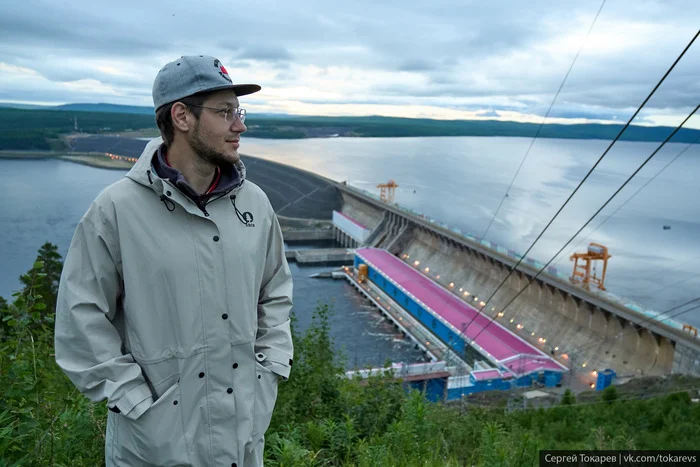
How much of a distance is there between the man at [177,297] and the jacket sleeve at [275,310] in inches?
1.0

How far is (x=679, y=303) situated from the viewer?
24812mm

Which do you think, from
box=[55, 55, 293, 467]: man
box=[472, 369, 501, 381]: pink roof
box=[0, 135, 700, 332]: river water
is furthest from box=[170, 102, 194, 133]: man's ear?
box=[0, 135, 700, 332]: river water

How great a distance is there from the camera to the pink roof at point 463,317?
630 inches

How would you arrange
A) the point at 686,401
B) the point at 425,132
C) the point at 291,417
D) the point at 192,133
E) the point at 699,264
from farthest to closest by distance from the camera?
the point at 425,132 → the point at 699,264 → the point at 686,401 → the point at 291,417 → the point at 192,133

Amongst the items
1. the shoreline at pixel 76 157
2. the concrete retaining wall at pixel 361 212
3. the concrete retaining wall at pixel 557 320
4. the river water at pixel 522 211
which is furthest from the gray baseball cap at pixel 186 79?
the shoreline at pixel 76 157

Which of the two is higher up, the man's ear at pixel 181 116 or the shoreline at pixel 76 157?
the man's ear at pixel 181 116

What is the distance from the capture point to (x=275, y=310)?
5.57ft

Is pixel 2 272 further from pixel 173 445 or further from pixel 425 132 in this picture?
pixel 425 132

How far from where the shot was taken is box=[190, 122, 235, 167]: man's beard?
1.48 meters

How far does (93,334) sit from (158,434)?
300 mm

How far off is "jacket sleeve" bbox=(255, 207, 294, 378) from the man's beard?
0.24 metres

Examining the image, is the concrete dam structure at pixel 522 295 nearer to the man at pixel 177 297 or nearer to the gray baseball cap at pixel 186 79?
the man at pixel 177 297

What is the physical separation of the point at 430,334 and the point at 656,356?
785 cm

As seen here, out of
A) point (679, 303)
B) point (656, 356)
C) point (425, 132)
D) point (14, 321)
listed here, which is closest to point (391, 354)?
Answer: point (656, 356)
